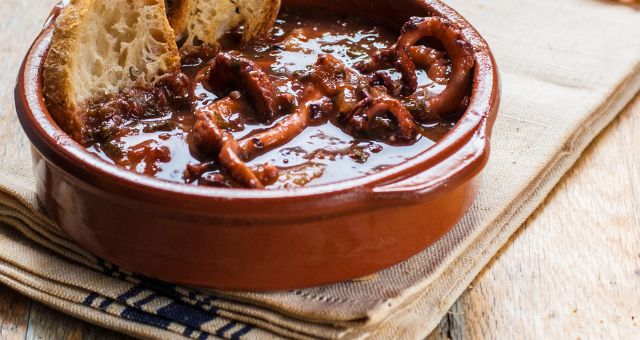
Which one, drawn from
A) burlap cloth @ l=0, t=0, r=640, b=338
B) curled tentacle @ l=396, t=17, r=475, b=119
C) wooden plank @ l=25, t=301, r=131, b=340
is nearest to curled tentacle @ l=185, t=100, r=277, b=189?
burlap cloth @ l=0, t=0, r=640, b=338

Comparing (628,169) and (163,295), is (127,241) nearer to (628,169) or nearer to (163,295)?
(163,295)

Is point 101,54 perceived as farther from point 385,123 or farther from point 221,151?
point 385,123

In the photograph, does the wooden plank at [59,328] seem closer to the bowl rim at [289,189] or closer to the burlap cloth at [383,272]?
the burlap cloth at [383,272]

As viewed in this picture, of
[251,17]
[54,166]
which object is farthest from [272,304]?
[251,17]

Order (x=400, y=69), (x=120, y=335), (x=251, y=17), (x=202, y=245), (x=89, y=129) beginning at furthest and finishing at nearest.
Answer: (x=251, y=17)
(x=400, y=69)
(x=89, y=129)
(x=120, y=335)
(x=202, y=245)

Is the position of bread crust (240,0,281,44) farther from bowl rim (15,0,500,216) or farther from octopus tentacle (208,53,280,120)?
bowl rim (15,0,500,216)

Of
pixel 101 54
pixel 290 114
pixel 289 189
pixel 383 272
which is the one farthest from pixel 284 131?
pixel 101 54
